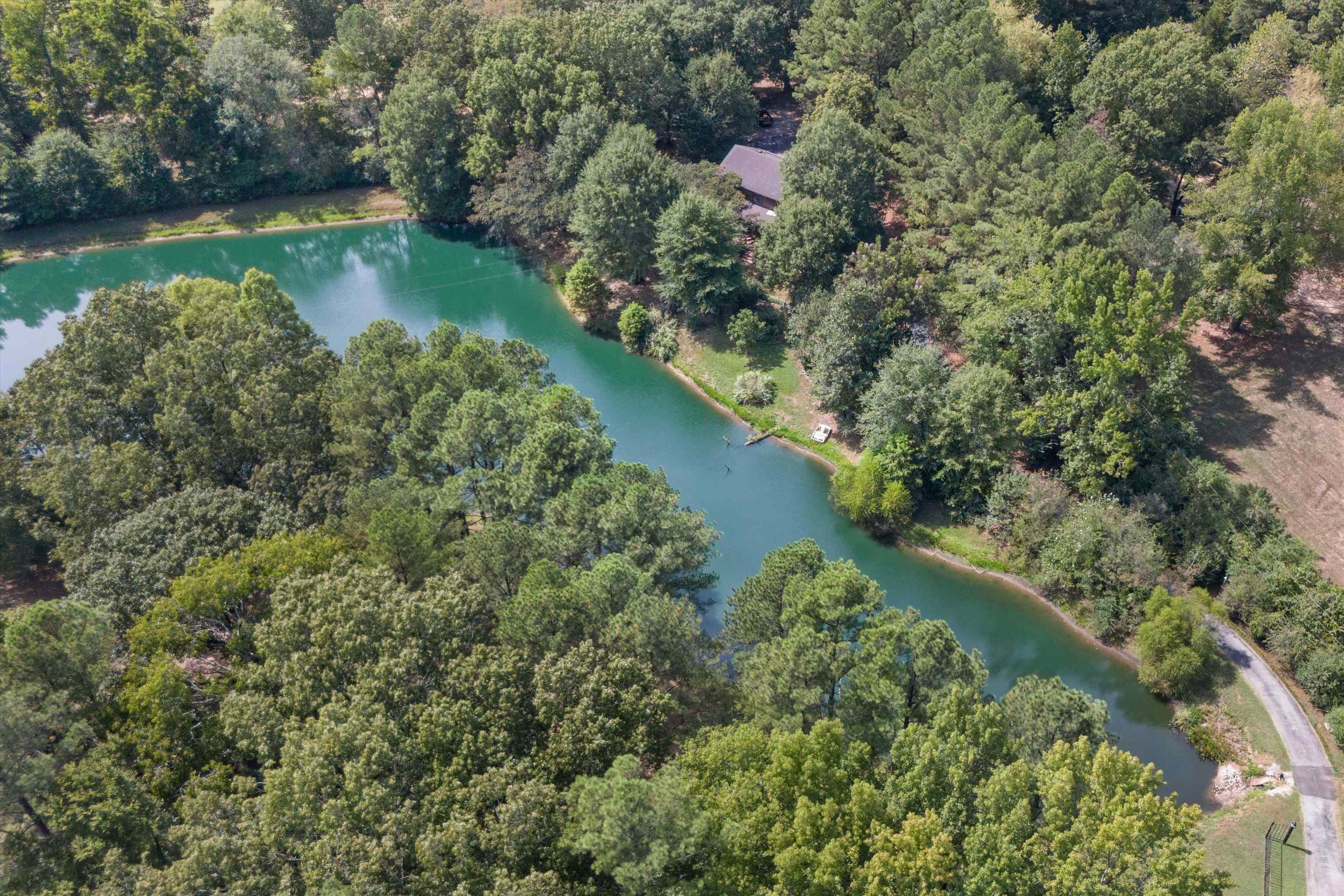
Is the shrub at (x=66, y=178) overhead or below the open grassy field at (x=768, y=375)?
overhead

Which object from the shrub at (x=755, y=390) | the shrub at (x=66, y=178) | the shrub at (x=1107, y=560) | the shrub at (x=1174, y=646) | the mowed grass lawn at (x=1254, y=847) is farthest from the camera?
the shrub at (x=66, y=178)

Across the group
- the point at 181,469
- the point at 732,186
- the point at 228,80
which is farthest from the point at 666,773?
the point at 228,80

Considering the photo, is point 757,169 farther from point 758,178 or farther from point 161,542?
point 161,542

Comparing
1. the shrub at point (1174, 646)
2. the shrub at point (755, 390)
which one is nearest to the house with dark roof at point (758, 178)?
the shrub at point (755, 390)

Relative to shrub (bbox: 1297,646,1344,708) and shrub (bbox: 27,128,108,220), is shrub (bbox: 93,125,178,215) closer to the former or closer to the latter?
shrub (bbox: 27,128,108,220)

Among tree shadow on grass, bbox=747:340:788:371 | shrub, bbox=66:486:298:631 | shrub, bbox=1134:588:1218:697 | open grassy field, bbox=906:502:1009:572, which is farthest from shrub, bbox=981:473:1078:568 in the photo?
shrub, bbox=66:486:298:631

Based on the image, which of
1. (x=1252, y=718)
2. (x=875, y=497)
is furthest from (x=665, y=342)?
(x=1252, y=718)

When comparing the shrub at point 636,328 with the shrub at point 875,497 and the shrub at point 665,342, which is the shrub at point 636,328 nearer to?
the shrub at point 665,342
